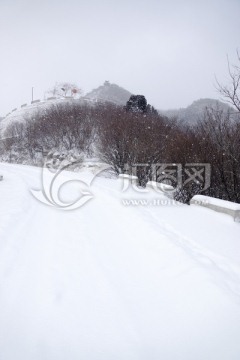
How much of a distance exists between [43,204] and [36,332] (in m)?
5.52

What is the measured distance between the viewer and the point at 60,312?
283cm

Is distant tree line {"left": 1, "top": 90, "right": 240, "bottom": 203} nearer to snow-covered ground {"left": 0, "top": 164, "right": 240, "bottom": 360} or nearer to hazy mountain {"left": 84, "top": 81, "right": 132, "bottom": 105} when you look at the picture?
snow-covered ground {"left": 0, "top": 164, "right": 240, "bottom": 360}

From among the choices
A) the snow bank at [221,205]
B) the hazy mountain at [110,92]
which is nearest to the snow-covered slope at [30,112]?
the hazy mountain at [110,92]

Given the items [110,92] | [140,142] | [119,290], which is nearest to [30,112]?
[110,92]

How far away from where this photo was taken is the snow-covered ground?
8.05ft

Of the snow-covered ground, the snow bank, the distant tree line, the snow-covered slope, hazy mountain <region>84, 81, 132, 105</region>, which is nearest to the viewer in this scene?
the snow-covered ground

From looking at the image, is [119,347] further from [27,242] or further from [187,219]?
[187,219]

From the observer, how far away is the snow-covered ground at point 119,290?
8.05 ft

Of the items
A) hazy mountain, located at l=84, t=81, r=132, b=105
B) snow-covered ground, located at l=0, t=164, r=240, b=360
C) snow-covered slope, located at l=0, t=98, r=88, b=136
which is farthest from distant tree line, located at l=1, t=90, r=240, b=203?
hazy mountain, located at l=84, t=81, r=132, b=105

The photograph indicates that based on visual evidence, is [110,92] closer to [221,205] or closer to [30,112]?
[30,112]

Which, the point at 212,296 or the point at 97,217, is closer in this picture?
the point at 212,296

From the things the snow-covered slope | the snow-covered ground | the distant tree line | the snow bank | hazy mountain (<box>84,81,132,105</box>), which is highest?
hazy mountain (<box>84,81,132,105</box>)

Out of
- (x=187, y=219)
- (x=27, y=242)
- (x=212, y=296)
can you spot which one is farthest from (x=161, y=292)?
(x=187, y=219)

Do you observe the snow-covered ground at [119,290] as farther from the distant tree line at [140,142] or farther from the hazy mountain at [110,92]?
the hazy mountain at [110,92]
